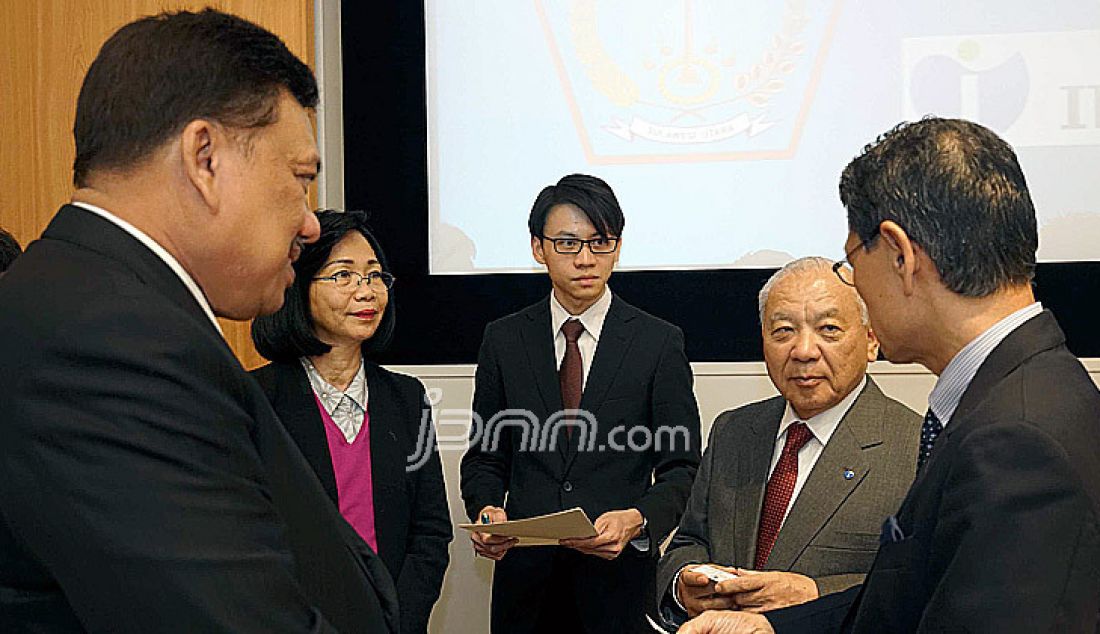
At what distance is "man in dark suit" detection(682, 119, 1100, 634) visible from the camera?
1.33 meters

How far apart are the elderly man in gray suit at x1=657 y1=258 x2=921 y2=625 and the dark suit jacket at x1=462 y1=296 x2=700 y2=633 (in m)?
0.52

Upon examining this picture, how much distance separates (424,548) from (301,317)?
0.67m

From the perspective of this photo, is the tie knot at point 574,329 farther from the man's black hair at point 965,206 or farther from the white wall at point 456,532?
the man's black hair at point 965,206

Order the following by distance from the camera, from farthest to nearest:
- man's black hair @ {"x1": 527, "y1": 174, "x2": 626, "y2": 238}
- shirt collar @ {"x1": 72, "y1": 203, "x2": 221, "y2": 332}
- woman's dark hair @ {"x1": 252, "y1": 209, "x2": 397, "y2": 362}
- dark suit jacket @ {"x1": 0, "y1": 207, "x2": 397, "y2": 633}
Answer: man's black hair @ {"x1": 527, "y1": 174, "x2": 626, "y2": 238} → woman's dark hair @ {"x1": 252, "y1": 209, "x2": 397, "y2": 362} → shirt collar @ {"x1": 72, "y1": 203, "x2": 221, "y2": 332} → dark suit jacket @ {"x1": 0, "y1": 207, "x2": 397, "y2": 633}

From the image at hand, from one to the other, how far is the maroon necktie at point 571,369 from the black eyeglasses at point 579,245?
8.2 inches

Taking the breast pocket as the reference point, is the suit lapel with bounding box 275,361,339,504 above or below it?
below

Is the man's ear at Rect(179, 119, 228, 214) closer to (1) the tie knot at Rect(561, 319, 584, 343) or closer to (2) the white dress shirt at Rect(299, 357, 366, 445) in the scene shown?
(2) the white dress shirt at Rect(299, 357, 366, 445)

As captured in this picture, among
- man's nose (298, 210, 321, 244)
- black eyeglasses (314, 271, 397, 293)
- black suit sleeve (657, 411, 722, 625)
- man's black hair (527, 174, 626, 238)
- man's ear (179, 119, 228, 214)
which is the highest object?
man's ear (179, 119, 228, 214)

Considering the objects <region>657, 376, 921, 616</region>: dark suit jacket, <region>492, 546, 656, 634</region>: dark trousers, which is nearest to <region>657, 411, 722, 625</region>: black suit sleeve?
<region>657, 376, 921, 616</region>: dark suit jacket

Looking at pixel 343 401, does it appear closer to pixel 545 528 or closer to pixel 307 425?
pixel 307 425

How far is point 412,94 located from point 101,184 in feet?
10.6

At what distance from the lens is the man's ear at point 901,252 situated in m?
1.58

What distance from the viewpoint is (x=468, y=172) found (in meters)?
4.32

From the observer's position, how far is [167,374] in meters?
1.04
